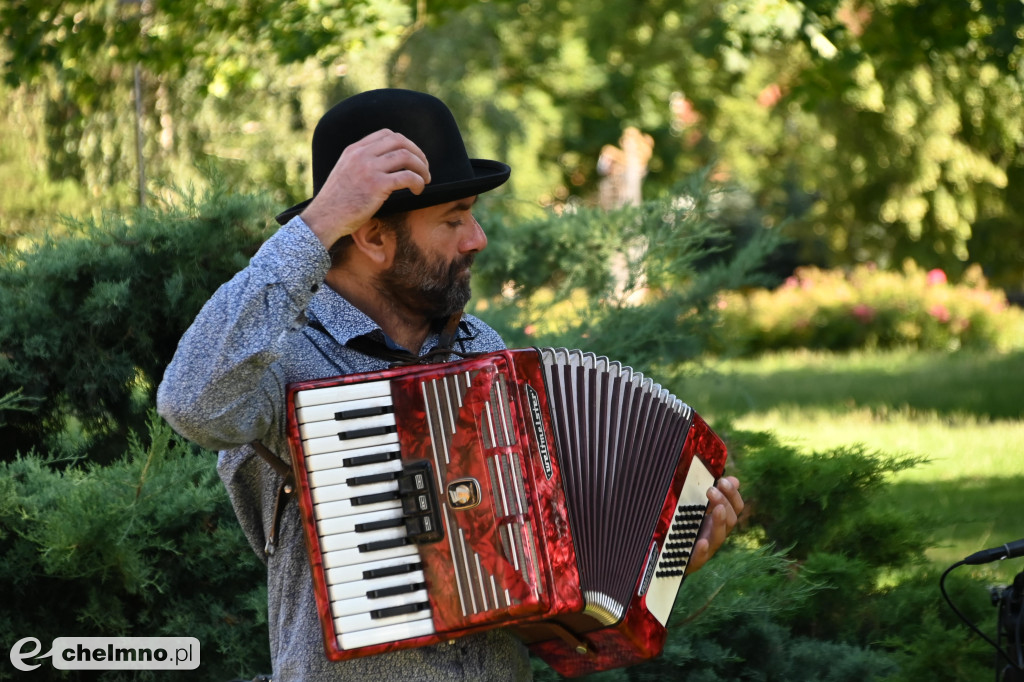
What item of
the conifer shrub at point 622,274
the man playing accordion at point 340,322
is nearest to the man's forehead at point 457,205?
the man playing accordion at point 340,322

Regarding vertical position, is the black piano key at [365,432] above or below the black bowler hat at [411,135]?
below

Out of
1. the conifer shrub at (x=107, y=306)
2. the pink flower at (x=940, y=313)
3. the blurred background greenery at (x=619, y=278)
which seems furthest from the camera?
the pink flower at (x=940, y=313)

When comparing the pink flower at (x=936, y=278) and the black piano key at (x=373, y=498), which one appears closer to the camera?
the black piano key at (x=373, y=498)

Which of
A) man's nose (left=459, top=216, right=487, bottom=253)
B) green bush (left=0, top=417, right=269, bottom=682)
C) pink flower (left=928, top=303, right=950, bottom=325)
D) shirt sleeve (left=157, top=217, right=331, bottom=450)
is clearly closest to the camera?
shirt sleeve (left=157, top=217, right=331, bottom=450)

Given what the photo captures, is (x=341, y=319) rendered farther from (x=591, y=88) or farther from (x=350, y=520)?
(x=591, y=88)

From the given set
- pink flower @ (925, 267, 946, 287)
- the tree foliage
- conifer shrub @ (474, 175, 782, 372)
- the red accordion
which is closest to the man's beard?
the red accordion

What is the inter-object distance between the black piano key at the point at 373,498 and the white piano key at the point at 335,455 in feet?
0.21

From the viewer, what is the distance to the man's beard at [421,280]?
6.63 feet

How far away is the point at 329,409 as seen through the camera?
1758 mm

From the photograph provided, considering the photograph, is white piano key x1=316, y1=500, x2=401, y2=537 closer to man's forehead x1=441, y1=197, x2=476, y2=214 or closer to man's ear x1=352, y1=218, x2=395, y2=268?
man's ear x1=352, y1=218, x2=395, y2=268

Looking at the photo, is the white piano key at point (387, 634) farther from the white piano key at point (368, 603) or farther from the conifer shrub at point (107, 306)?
the conifer shrub at point (107, 306)

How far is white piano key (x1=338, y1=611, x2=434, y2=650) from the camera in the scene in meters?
1.74

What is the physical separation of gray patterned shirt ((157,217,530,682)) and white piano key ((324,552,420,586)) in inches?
6.8

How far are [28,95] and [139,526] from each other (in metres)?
10.3
